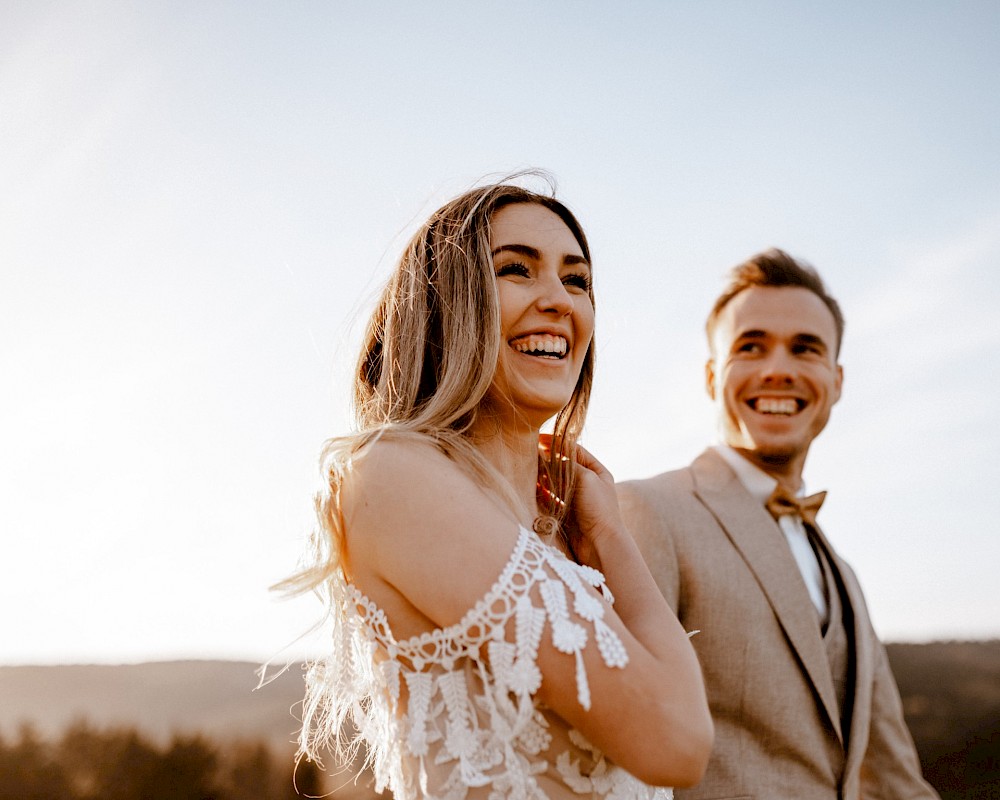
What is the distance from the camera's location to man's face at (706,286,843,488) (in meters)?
3.71

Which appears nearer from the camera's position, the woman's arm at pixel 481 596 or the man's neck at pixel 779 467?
the woman's arm at pixel 481 596

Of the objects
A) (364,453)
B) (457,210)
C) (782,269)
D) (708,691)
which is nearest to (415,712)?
(364,453)

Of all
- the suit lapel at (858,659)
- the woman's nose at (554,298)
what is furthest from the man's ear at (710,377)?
the woman's nose at (554,298)

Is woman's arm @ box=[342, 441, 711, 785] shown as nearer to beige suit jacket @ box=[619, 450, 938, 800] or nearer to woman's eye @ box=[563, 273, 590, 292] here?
woman's eye @ box=[563, 273, 590, 292]

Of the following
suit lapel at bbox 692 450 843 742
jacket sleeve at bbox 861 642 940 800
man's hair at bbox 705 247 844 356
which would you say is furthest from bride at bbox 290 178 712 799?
jacket sleeve at bbox 861 642 940 800

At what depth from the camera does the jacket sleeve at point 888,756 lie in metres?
3.54

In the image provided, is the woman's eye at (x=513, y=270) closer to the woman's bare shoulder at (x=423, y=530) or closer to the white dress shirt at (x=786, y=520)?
the woman's bare shoulder at (x=423, y=530)

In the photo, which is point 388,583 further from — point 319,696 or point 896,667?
point 896,667

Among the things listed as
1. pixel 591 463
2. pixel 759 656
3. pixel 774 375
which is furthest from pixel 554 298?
pixel 774 375

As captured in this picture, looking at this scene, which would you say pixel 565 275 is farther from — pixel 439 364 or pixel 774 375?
pixel 774 375

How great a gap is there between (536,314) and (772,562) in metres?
1.61

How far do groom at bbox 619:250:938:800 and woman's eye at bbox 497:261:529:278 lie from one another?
4.31 ft

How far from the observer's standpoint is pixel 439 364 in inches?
85.4

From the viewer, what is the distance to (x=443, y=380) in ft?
6.83
